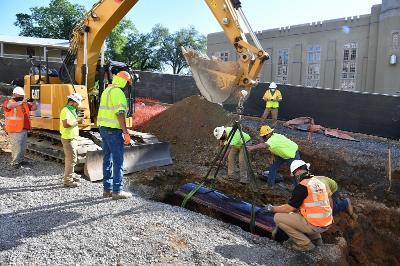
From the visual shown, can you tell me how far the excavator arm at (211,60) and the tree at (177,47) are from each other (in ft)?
144

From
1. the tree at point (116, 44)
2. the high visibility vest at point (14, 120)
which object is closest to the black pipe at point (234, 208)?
the high visibility vest at point (14, 120)

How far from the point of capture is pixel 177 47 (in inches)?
2147

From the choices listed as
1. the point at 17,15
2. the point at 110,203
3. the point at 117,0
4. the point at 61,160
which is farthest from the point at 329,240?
the point at 17,15

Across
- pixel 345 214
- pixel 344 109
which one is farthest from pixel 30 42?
pixel 345 214

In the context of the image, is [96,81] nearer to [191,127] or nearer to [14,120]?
[14,120]

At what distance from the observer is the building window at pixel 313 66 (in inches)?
1176

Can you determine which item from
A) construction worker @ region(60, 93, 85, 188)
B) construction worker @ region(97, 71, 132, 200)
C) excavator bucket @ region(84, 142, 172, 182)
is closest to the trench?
excavator bucket @ region(84, 142, 172, 182)

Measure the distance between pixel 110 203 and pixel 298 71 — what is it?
27363 millimetres

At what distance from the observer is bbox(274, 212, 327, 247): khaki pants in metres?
5.20

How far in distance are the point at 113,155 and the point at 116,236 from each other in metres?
1.64

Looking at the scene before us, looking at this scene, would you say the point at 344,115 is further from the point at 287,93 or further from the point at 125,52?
the point at 125,52

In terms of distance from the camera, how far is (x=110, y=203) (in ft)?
19.9

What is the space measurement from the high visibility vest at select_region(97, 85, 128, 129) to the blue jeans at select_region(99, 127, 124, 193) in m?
0.10

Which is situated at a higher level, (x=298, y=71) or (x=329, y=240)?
(x=298, y=71)
